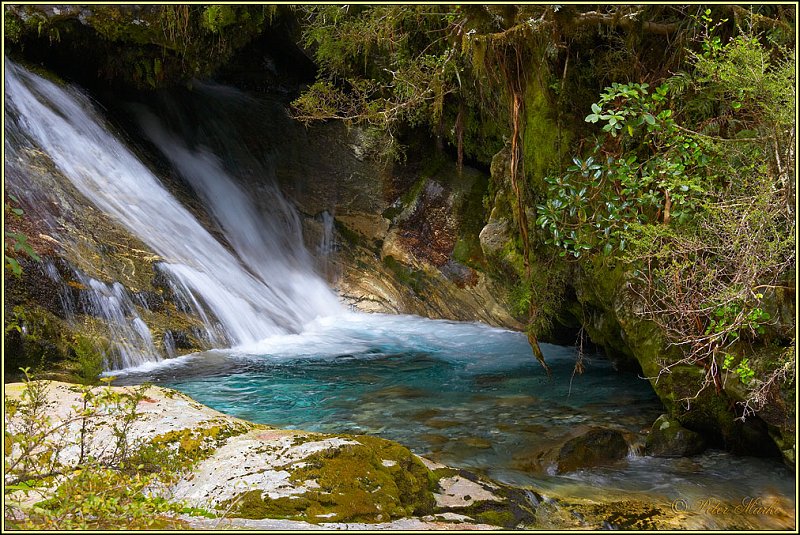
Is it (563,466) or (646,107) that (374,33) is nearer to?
(646,107)

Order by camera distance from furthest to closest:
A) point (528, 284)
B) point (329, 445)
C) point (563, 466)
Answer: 1. point (528, 284)
2. point (563, 466)
3. point (329, 445)

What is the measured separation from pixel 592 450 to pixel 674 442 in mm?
678

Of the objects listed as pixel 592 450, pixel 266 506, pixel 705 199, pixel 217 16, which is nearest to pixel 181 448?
pixel 266 506

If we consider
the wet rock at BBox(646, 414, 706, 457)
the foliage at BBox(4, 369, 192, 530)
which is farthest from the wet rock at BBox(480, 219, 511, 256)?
the foliage at BBox(4, 369, 192, 530)

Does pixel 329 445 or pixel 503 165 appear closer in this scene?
pixel 329 445

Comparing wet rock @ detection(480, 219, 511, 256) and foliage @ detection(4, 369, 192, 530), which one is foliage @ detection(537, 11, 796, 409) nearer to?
wet rock @ detection(480, 219, 511, 256)

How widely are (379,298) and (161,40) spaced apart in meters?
4.91

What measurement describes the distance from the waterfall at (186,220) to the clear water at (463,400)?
1.97 feet

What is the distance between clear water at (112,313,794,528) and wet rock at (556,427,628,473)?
0.10m

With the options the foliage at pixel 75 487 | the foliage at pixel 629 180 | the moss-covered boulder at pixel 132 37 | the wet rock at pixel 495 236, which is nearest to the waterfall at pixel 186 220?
the moss-covered boulder at pixel 132 37

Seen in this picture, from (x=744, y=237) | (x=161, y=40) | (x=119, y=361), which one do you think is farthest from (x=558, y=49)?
(x=161, y=40)

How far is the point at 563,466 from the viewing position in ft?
16.3

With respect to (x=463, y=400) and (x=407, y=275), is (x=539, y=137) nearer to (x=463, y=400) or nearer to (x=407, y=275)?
(x=463, y=400)

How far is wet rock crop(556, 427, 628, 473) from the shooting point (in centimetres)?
501
